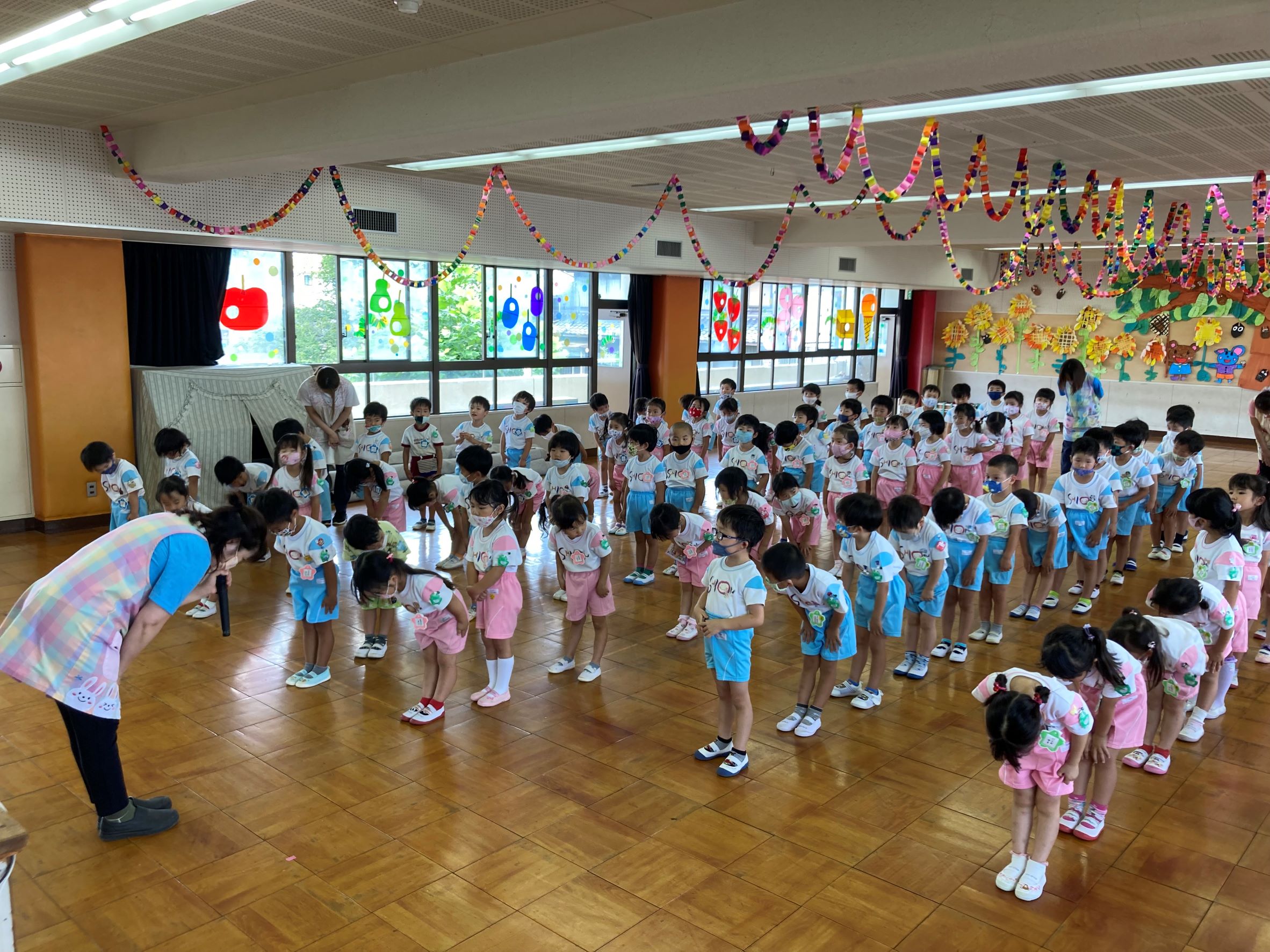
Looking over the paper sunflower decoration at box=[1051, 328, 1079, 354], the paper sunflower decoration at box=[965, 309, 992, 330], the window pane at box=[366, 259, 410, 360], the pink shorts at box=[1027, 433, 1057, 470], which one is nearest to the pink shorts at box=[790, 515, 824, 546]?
the pink shorts at box=[1027, 433, 1057, 470]

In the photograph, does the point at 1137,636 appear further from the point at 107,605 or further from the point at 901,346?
the point at 901,346

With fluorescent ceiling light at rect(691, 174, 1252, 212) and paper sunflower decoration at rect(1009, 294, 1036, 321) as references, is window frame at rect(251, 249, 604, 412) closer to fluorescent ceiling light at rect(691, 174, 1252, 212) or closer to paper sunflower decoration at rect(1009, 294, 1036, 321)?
fluorescent ceiling light at rect(691, 174, 1252, 212)

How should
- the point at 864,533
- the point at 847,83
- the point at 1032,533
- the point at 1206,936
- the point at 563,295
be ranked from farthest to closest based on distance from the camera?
the point at 563,295
the point at 1032,533
the point at 864,533
the point at 847,83
the point at 1206,936

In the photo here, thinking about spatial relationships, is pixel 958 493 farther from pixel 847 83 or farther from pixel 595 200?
pixel 595 200

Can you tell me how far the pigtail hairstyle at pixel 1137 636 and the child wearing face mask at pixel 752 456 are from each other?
3379 mm

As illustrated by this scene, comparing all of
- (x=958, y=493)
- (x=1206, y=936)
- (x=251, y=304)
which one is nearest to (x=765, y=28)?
(x=958, y=493)

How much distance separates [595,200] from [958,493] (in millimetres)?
7085

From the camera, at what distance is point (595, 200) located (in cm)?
1112

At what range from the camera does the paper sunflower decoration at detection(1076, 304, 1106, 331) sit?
17.4 m

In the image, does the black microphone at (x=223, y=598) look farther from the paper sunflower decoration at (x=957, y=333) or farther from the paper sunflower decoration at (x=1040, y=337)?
the paper sunflower decoration at (x=957, y=333)

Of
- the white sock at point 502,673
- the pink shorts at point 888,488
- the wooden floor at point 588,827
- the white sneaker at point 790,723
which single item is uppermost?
the pink shorts at point 888,488

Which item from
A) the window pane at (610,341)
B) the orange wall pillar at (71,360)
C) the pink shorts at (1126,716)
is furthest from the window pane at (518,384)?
the pink shorts at (1126,716)

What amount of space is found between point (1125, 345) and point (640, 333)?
31.0ft

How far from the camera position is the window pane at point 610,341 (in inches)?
521
